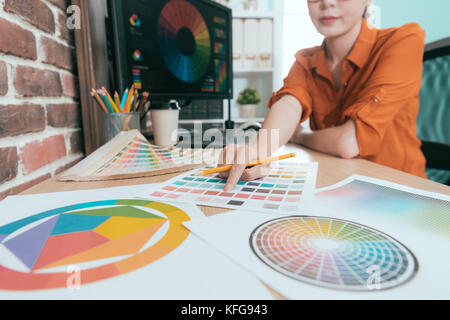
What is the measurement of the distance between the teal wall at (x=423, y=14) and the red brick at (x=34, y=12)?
2.51m

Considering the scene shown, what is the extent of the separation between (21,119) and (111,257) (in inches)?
16.1

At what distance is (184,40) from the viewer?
1008mm

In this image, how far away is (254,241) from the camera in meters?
0.24

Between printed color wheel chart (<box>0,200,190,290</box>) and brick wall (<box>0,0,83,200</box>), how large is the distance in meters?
0.23

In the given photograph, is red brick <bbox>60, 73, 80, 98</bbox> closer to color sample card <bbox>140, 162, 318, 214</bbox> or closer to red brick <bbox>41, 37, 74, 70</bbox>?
red brick <bbox>41, 37, 74, 70</bbox>

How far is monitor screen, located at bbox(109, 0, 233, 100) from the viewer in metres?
0.81

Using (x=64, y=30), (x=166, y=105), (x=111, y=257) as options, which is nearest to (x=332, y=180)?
(x=111, y=257)

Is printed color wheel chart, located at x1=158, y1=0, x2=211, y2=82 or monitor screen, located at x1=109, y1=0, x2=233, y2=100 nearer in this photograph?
monitor screen, located at x1=109, y1=0, x2=233, y2=100

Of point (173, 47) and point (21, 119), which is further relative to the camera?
point (173, 47)

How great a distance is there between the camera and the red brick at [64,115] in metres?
0.60

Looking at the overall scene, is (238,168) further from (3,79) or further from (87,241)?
(3,79)

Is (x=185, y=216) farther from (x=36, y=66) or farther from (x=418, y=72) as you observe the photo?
(x=418, y=72)

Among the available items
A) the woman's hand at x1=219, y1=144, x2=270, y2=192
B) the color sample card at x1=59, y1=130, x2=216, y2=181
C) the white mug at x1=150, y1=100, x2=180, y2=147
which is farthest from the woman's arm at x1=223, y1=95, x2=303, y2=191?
the white mug at x1=150, y1=100, x2=180, y2=147
